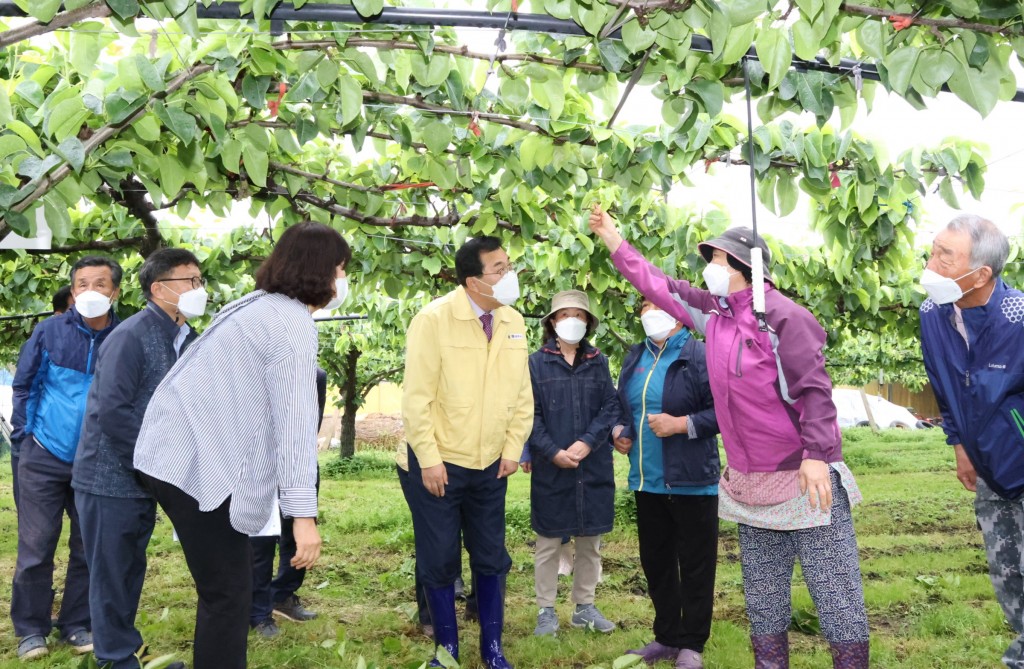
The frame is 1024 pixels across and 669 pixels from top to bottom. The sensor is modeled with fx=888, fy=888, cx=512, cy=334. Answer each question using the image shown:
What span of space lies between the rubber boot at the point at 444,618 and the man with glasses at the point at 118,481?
1183 millimetres

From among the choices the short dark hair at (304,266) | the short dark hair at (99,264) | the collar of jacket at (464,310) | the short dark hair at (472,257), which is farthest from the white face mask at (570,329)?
the short dark hair at (99,264)

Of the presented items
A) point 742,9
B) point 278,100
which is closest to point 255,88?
point 278,100

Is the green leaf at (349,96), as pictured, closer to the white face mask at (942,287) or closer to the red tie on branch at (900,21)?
the red tie on branch at (900,21)

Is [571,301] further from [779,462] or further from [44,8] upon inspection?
[44,8]

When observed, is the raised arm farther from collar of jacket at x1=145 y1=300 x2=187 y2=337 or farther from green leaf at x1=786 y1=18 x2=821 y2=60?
collar of jacket at x1=145 y1=300 x2=187 y2=337

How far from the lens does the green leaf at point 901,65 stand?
230 cm

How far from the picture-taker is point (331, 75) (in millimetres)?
2859

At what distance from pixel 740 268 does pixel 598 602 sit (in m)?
2.58

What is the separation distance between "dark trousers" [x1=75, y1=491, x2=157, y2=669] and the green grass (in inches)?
17.2

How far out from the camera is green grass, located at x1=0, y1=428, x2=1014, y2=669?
13.4 ft

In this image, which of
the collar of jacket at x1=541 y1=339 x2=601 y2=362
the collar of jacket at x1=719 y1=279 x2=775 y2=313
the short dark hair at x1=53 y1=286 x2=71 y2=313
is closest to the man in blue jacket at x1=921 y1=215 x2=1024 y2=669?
the collar of jacket at x1=719 y1=279 x2=775 y2=313

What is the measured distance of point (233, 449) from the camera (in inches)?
101

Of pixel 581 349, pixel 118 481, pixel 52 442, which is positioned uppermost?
pixel 581 349

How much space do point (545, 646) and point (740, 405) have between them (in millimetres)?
1738
